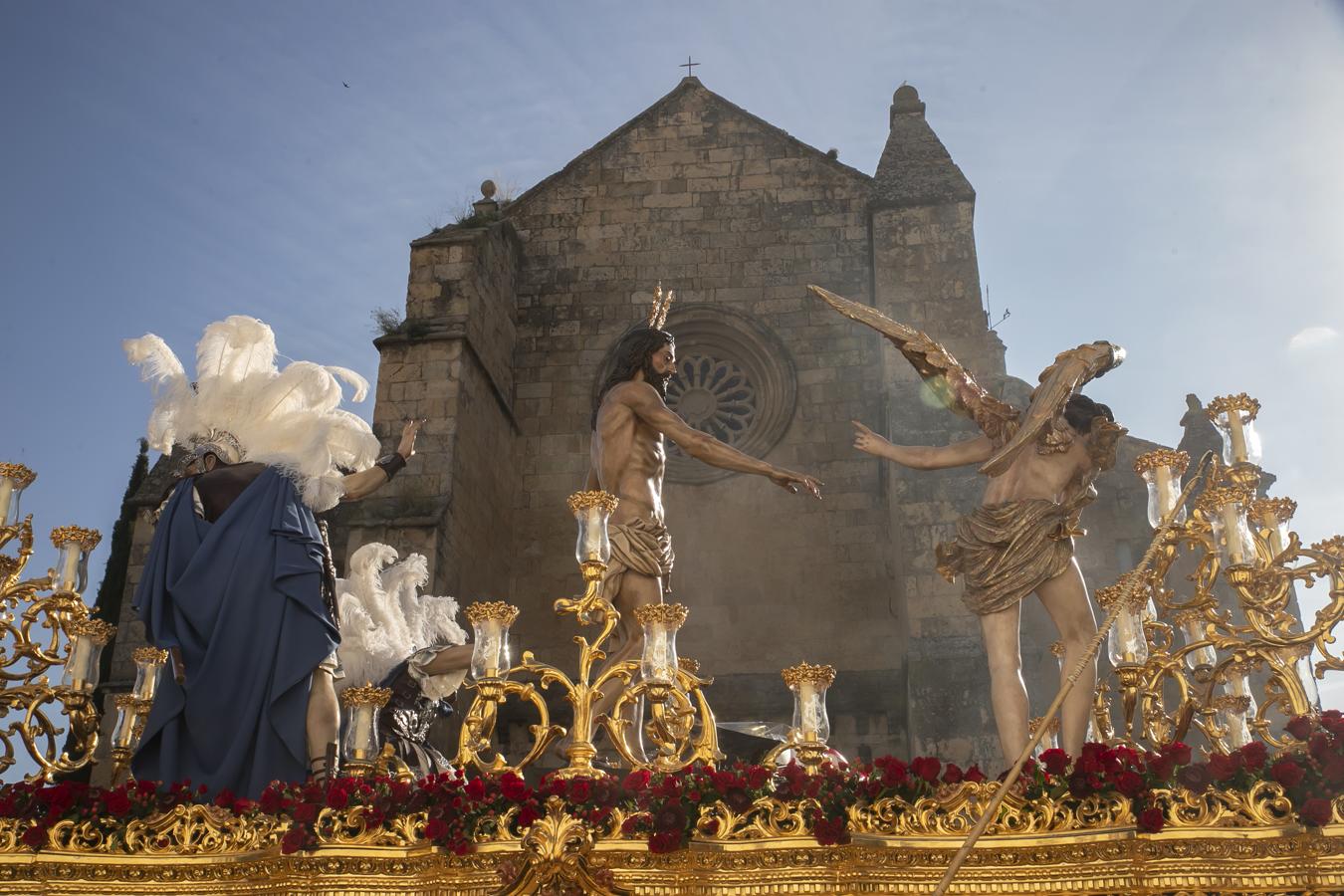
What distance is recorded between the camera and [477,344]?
12969 millimetres

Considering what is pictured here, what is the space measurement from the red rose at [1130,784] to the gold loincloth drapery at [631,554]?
8.36ft

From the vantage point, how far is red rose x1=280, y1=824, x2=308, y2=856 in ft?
12.3

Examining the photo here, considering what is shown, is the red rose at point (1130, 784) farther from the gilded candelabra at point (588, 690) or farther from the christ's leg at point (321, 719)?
the christ's leg at point (321, 719)

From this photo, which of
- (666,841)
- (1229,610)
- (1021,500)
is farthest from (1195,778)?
(1021,500)

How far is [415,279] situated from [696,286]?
3.50m

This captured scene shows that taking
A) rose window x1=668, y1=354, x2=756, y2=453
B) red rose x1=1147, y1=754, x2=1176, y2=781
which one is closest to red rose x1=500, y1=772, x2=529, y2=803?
red rose x1=1147, y1=754, x2=1176, y2=781

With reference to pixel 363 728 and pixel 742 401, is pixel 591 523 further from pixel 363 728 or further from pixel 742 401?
pixel 742 401

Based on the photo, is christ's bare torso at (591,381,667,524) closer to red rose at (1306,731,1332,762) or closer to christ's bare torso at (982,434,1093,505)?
christ's bare torso at (982,434,1093,505)

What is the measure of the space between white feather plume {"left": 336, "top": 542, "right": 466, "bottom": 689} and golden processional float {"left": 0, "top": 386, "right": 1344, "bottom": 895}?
7.67ft

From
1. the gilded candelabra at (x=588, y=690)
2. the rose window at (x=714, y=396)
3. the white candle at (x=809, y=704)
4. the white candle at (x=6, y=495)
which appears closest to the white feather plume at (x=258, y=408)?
the white candle at (x=6, y=495)

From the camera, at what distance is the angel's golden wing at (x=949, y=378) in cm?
516

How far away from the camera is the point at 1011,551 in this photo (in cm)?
482

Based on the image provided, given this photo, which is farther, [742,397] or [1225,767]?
[742,397]

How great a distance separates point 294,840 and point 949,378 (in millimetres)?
3115
